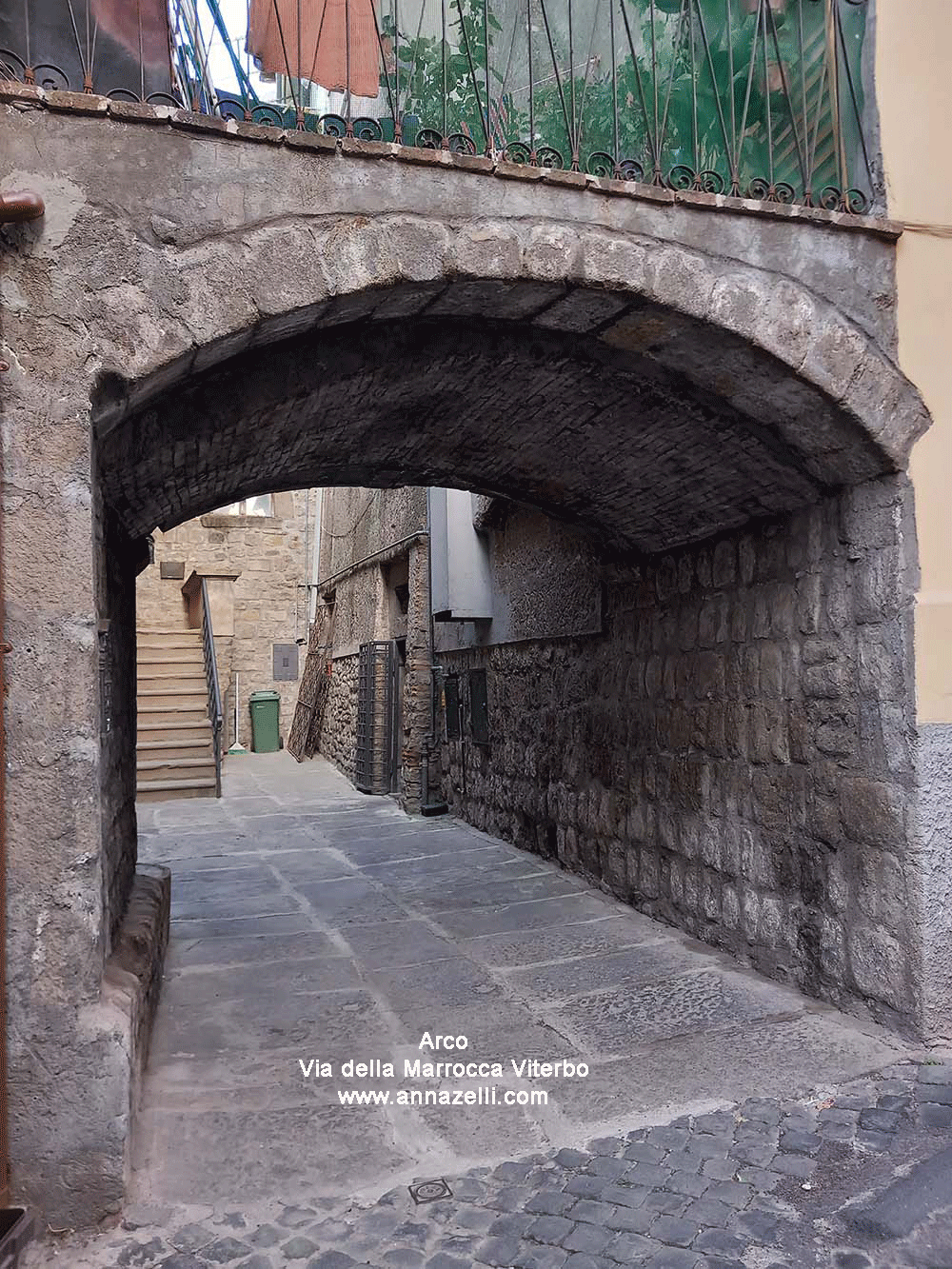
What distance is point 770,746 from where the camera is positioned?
13.0 ft

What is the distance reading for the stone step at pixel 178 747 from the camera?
10203 mm

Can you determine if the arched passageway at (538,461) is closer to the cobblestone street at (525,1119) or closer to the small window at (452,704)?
the cobblestone street at (525,1119)

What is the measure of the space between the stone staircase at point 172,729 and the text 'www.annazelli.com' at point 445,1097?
715 cm

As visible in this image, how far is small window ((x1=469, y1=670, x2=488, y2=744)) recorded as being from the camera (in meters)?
7.72

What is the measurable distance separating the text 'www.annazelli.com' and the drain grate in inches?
18.2

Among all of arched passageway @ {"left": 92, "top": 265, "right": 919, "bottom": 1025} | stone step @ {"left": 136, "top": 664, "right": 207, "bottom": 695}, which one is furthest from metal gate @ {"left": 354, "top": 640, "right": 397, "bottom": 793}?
arched passageway @ {"left": 92, "top": 265, "right": 919, "bottom": 1025}

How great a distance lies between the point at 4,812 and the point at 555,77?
302cm

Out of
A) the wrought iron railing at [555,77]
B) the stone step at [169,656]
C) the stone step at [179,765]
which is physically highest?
the wrought iron railing at [555,77]

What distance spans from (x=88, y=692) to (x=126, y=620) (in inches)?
83.5

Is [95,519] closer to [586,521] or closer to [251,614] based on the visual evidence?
[586,521]

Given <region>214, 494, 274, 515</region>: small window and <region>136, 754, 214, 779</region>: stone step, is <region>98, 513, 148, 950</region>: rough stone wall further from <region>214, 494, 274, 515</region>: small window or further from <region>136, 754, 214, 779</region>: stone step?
<region>214, 494, 274, 515</region>: small window

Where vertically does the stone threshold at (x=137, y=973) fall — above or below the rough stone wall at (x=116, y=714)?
below

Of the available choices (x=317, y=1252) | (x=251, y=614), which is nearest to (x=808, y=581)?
(x=317, y=1252)

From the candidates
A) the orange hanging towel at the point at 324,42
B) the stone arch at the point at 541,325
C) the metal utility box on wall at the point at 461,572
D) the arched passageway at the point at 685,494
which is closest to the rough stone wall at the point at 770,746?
the arched passageway at the point at 685,494
